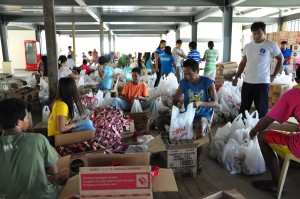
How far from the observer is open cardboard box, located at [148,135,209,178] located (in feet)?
8.54

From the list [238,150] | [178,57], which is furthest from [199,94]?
[178,57]

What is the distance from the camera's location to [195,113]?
10.2ft

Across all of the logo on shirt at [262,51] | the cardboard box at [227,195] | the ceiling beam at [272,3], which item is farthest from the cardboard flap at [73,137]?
the ceiling beam at [272,3]

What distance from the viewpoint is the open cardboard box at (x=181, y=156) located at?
8.54 feet

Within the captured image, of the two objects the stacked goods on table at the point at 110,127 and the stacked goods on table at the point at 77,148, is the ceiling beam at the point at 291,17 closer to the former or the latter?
the stacked goods on table at the point at 110,127

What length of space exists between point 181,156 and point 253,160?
73 cm

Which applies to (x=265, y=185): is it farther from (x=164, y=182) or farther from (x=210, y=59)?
(x=210, y=59)

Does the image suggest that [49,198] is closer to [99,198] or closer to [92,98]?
[99,198]

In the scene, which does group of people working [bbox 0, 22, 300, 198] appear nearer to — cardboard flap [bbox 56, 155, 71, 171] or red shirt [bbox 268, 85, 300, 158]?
red shirt [bbox 268, 85, 300, 158]

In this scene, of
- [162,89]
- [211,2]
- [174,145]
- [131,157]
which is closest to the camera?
[131,157]

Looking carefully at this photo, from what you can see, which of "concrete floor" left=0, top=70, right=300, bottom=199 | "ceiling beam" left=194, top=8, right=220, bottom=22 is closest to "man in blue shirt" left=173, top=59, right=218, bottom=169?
"concrete floor" left=0, top=70, right=300, bottom=199

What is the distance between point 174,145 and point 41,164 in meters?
1.35

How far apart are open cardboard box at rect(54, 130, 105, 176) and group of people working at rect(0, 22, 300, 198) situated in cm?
15

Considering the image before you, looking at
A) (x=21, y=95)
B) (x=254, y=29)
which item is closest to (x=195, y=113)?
(x=254, y=29)
